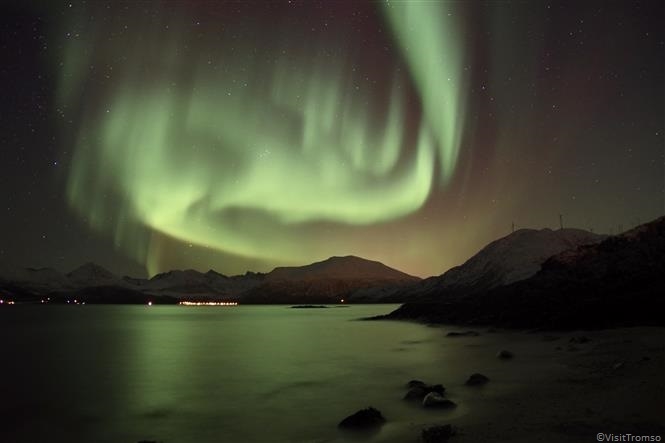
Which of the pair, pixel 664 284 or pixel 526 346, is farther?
pixel 664 284

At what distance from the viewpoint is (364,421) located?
1619 cm

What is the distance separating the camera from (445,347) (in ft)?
137

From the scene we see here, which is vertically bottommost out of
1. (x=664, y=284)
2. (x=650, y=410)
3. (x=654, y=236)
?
(x=650, y=410)

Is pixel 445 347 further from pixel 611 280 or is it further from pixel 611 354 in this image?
pixel 611 280

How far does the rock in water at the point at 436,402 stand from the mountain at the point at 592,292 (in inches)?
910

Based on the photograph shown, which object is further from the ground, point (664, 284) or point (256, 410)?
point (664, 284)

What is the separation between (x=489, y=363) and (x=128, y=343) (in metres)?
47.2

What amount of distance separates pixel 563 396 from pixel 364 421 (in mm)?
6709

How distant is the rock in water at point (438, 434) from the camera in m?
13.0

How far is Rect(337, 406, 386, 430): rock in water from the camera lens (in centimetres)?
1605

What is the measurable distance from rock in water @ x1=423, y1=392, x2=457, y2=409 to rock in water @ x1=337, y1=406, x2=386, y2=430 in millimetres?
2285

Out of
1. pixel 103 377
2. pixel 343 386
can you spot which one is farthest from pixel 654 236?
pixel 103 377

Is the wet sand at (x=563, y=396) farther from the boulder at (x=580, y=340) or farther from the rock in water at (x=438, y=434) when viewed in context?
the boulder at (x=580, y=340)
